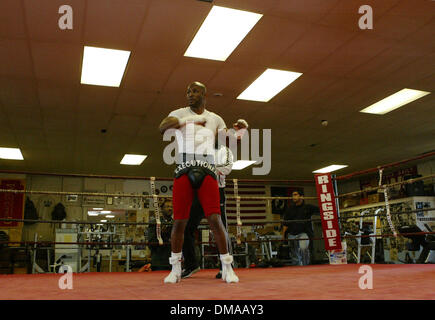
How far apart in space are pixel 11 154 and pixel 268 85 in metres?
5.73

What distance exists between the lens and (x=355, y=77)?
16.7 feet

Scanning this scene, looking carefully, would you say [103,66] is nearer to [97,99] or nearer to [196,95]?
[97,99]

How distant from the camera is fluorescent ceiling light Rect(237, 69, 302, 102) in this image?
16.2 feet

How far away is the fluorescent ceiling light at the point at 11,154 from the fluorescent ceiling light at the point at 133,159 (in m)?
2.10

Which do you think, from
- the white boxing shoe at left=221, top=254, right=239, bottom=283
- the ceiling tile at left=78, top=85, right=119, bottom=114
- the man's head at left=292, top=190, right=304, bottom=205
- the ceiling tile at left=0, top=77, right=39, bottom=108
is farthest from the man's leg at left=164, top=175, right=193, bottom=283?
the ceiling tile at left=0, top=77, right=39, bottom=108

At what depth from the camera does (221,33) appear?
3.96 meters

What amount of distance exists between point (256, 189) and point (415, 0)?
28.0ft

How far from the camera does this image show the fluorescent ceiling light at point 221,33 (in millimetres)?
3688

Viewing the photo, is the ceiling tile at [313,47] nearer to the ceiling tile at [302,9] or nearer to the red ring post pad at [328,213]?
the ceiling tile at [302,9]

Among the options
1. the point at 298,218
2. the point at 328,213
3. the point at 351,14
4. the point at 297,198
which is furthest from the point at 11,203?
the point at 351,14

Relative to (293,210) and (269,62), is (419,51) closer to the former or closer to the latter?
(269,62)

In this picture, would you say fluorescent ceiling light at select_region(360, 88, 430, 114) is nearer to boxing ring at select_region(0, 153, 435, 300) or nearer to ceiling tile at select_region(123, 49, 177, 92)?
ceiling tile at select_region(123, 49, 177, 92)

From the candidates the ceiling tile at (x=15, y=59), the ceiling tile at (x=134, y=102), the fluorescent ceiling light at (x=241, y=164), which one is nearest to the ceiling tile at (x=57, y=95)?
the ceiling tile at (x=15, y=59)

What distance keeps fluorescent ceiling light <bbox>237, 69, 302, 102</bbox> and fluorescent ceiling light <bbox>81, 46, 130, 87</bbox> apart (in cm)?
171
